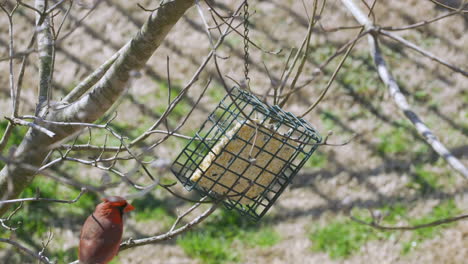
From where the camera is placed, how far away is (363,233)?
18.0ft

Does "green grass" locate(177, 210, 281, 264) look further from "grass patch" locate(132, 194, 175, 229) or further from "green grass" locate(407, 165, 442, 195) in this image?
"green grass" locate(407, 165, 442, 195)

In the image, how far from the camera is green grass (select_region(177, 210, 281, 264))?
5383mm

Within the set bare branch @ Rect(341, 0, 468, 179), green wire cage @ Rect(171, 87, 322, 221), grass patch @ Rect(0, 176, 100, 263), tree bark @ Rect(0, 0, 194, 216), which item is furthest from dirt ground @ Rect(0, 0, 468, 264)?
bare branch @ Rect(341, 0, 468, 179)

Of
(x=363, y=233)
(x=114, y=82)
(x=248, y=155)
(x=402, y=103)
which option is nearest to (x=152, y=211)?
(x=363, y=233)

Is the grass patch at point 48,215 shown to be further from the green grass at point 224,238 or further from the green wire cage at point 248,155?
the green wire cage at point 248,155

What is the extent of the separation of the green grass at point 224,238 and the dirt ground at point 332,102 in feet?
0.26

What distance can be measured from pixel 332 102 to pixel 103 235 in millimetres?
3378

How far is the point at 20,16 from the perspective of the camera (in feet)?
23.2

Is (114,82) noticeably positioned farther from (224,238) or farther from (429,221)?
(429,221)

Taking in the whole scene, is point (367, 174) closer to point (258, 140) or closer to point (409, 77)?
point (409, 77)

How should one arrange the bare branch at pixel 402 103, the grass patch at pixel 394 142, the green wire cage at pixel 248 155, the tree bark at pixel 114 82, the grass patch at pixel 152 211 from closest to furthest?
the bare branch at pixel 402 103 → the green wire cage at pixel 248 155 → the tree bark at pixel 114 82 → the grass patch at pixel 152 211 → the grass patch at pixel 394 142

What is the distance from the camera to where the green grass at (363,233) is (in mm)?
5398

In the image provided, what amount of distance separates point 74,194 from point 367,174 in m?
2.73

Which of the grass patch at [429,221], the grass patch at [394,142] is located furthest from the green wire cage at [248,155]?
the grass patch at [394,142]
